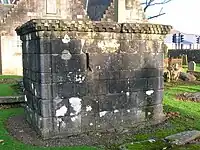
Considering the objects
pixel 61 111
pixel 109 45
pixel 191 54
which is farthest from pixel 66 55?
pixel 191 54

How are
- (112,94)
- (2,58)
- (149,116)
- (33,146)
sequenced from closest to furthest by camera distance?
(33,146) → (112,94) → (149,116) → (2,58)

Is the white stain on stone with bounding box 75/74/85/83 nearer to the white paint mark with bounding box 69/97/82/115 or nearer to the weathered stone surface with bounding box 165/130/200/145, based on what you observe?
the white paint mark with bounding box 69/97/82/115

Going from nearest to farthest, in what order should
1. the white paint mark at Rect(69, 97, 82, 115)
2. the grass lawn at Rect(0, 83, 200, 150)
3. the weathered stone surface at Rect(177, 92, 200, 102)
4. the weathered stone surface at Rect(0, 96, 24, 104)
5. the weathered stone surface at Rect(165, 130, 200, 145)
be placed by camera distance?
1. the grass lawn at Rect(0, 83, 200, 150)
2. the weathered stone surface at Rect(165, 130, 200, 145)
3. the white paint mark at Rect(69, 97, 82, 115)
4. the weathered stone surface at Rect(0, 96, 24, 104)
5. the weathered stone surface at Rect(177, 92, 200, 102)

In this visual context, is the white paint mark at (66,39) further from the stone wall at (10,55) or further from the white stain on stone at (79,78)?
the stone wall at (10,55)

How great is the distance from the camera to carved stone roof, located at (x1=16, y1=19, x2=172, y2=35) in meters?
6.45

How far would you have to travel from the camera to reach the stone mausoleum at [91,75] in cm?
667

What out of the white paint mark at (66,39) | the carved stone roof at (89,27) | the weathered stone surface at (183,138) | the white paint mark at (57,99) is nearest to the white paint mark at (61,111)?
the white paint mark at (57,99)

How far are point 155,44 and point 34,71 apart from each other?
10.3ft

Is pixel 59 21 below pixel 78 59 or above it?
above

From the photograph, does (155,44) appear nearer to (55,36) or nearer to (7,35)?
(55,36)

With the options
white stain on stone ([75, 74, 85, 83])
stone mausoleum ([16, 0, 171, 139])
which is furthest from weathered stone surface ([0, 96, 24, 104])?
white stain on stone ([75, 74, 85, 83])

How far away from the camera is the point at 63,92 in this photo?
6777 millimetres

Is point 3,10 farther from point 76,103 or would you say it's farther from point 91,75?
point 76,103

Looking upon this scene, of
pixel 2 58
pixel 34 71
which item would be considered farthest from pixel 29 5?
pixel 34 71
